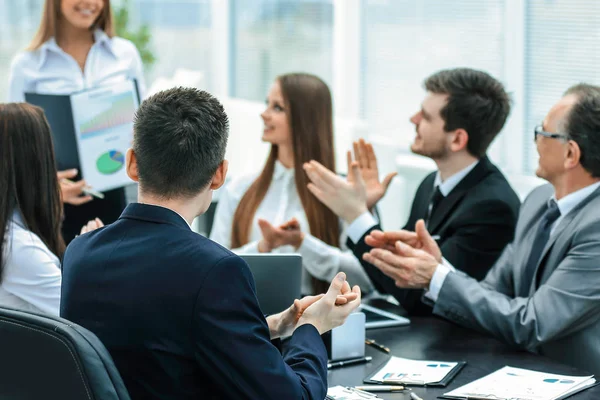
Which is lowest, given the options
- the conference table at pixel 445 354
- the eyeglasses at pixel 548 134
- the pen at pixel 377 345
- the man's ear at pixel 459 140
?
the conference table at pixel 445 354

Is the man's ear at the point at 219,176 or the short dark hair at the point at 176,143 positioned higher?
the short dark hair at the point at 176,143

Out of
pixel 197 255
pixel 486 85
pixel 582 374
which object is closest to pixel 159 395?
pixel 197 255

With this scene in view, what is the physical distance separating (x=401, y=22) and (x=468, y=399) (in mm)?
3800

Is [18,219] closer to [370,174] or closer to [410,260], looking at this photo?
[410,260]

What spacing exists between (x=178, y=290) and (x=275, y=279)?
80cm

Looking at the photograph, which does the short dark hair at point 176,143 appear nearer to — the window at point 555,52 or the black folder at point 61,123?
the black folder at point 61,123

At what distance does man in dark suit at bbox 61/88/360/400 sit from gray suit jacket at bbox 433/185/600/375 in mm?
845

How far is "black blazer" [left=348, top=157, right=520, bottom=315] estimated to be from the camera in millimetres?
2799

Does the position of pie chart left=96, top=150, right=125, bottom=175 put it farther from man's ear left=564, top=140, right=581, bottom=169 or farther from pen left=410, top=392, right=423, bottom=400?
pen left=410, top=392, right=423, bottom=400

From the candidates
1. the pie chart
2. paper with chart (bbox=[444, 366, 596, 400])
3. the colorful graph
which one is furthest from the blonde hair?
paper with chart (bbox=[444, 366, 596, 400])

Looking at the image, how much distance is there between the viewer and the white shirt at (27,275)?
7.21ft

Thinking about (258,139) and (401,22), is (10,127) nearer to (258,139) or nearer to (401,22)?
(258,139)

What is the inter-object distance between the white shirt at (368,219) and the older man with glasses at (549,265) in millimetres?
147

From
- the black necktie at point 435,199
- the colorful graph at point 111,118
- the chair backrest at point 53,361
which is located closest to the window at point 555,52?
the black necktie at point 435,199
